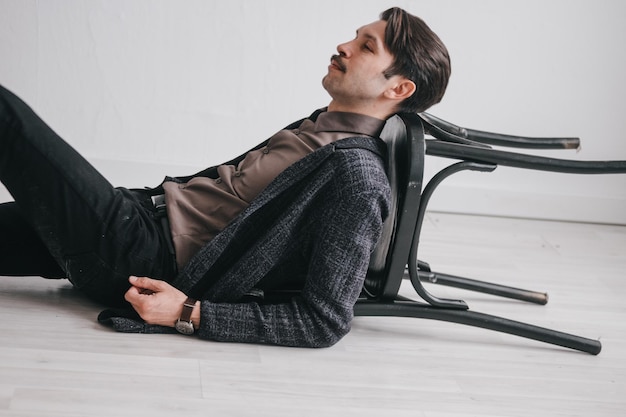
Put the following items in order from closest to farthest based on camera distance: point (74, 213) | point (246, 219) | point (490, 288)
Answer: point (74, 213)
point (246, 219)
point (490, 288)

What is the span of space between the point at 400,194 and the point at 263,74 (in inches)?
55.3

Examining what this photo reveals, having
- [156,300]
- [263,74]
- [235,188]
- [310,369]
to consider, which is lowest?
[310,369]

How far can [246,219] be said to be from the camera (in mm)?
2252

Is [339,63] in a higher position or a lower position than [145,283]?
higher

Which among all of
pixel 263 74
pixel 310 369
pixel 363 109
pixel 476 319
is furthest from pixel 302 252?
pixel 263 74

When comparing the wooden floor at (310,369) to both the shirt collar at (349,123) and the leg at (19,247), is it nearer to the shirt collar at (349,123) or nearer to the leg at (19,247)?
the leg at (19,247)

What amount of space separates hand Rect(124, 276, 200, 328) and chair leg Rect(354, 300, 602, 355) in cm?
45

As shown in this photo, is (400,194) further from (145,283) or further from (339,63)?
(145,283)

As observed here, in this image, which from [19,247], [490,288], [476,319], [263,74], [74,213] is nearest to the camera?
[74,213]

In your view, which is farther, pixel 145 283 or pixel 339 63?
pixel 339 63

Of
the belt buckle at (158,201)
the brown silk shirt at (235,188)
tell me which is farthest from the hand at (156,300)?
the belt buckle at (158,201)

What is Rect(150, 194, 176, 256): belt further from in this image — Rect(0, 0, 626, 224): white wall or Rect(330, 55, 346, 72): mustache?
Rect(0, 0, 626, 224): white wall

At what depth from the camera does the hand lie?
86.0 inches

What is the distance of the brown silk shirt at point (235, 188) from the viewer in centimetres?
232
